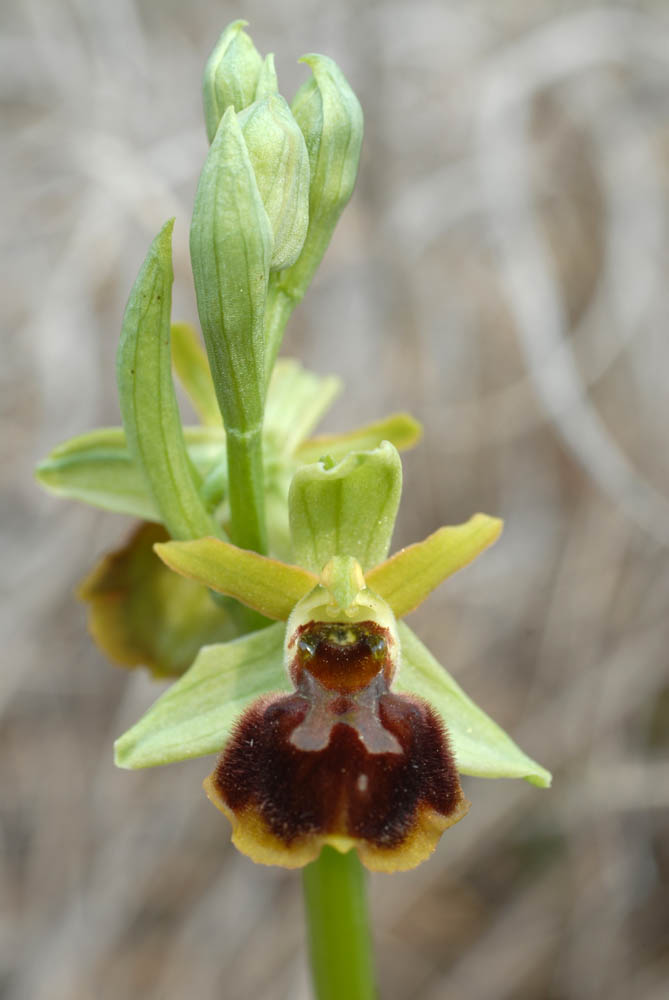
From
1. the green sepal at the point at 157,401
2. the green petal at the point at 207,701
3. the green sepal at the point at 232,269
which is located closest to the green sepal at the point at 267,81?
the green sepal at the point at 232,269

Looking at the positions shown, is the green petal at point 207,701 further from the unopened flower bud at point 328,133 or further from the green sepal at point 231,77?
the green sepal at point 231,77

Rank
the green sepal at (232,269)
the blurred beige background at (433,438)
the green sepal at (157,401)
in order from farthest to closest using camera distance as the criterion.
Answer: the blurred beige background at (433,438) → the green sepal at (157,401) → the green sepal at (232,269)

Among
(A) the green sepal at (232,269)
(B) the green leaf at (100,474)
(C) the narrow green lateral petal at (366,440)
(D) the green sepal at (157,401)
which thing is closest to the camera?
(A) the green sepal at (232,269)

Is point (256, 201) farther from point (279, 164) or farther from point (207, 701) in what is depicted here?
point (207, 701)

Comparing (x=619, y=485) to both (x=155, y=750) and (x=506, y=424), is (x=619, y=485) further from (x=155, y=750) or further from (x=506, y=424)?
(x=155, y=750)

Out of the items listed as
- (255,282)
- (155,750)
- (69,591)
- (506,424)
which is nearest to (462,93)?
(506,424)

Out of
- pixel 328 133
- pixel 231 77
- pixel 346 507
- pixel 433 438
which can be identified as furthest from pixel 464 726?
pixel 433 438
